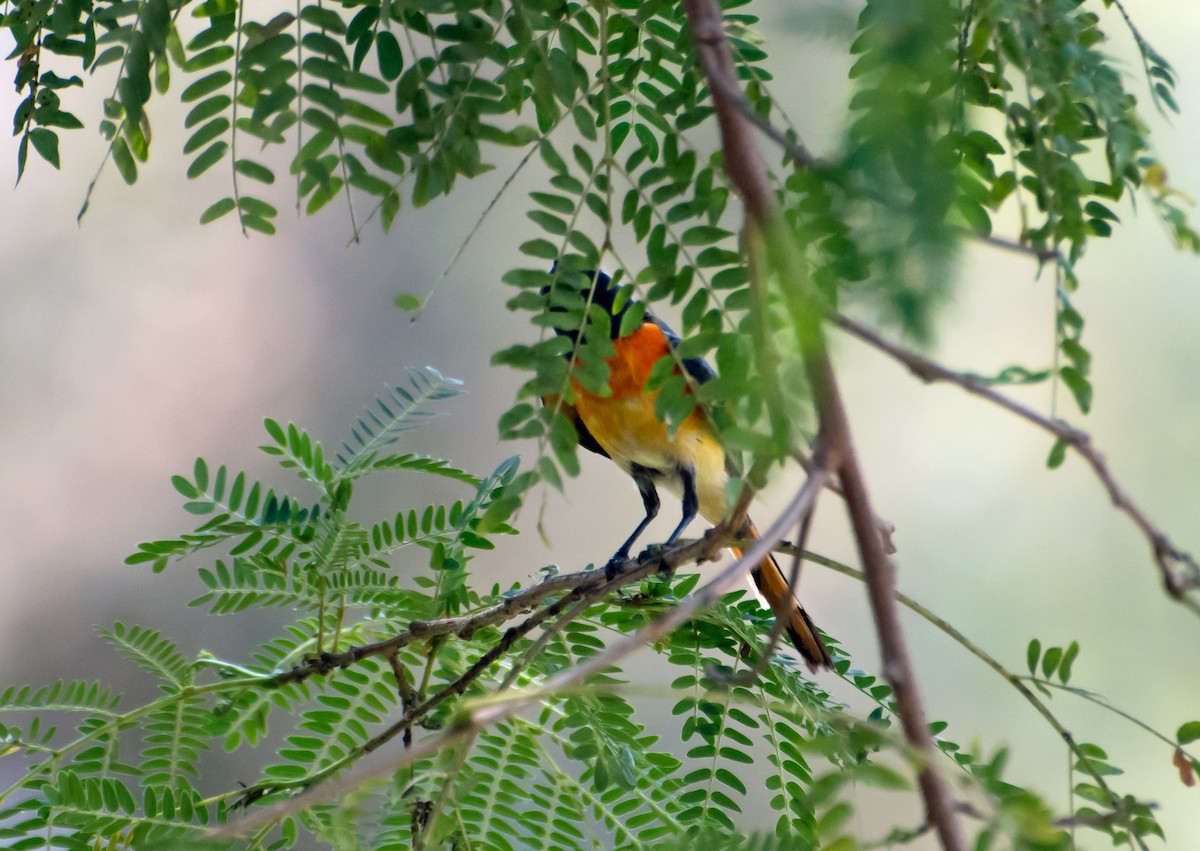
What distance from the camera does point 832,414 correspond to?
Result: 0.33 m

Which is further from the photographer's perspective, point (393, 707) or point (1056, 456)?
point (393, 707)

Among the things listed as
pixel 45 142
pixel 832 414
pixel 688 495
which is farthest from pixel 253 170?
pixel 688 495

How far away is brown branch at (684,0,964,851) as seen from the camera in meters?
0.30

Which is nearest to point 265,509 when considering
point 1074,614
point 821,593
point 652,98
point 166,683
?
point 166,683

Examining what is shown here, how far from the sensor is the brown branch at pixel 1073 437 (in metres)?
0.31

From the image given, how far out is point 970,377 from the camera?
33 centimetres

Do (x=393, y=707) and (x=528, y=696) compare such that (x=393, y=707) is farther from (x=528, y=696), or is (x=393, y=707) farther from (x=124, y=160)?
Result: (x=528, y=696)

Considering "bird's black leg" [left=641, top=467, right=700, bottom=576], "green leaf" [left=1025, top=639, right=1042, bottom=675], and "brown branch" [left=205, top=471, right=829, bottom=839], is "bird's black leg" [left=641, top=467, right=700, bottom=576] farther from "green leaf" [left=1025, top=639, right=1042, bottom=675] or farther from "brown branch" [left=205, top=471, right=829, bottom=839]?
"brown branch" [left=205, top=471, right=829, bottom=839]

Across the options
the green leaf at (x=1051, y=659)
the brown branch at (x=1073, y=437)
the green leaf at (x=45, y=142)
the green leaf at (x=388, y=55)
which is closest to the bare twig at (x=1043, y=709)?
the green leaf at (x=1051, y=659)

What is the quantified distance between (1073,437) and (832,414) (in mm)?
70

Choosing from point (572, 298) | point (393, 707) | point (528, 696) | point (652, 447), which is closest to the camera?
point (528, 696)

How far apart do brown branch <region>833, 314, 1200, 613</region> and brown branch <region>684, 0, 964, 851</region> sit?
0.05 feet

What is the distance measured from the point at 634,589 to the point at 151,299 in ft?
6.63

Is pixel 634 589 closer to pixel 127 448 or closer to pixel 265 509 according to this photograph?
pixel 265 509
